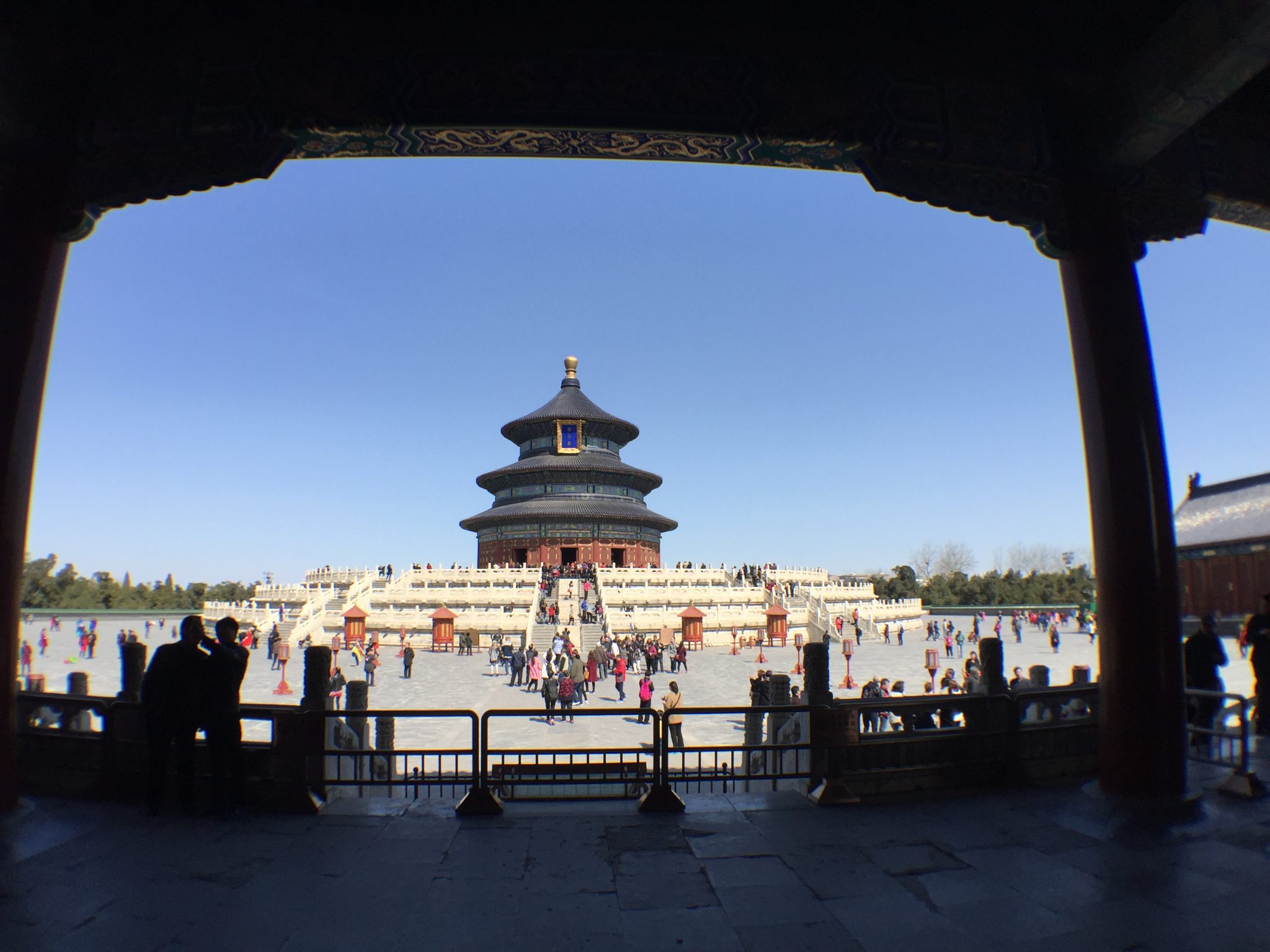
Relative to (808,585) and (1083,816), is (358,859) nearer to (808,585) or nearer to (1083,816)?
(1083,816)

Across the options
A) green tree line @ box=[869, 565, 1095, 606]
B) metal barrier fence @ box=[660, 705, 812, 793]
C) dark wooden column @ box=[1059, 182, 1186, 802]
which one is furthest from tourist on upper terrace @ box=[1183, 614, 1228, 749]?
green tree line @ box=[869, 565, 1095, 606]

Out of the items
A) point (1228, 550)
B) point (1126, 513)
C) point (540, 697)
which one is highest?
point (1228, 550)

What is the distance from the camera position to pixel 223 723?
5434 mm

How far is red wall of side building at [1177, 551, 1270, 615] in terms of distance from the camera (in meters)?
28.7

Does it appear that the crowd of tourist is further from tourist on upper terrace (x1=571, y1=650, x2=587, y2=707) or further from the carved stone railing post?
the carved stone railing post

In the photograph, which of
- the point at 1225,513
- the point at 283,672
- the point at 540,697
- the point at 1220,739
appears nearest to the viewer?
the point at 1220,739

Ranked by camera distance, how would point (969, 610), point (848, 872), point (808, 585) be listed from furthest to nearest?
point (969, 610)
point (808, 585)
point (848, 872)

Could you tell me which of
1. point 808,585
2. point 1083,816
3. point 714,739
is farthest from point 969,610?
point 1083,816

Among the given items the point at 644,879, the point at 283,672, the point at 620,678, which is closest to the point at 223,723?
the point at 644,879

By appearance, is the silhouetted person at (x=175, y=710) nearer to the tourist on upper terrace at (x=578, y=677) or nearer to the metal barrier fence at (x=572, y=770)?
the metal barrier fence at (x=572, y=770)

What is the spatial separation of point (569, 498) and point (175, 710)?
4318 cm

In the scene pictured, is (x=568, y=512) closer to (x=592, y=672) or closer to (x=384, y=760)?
(x=592, y=672)

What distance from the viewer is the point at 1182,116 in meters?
5.38

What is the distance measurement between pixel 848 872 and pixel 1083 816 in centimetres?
217
